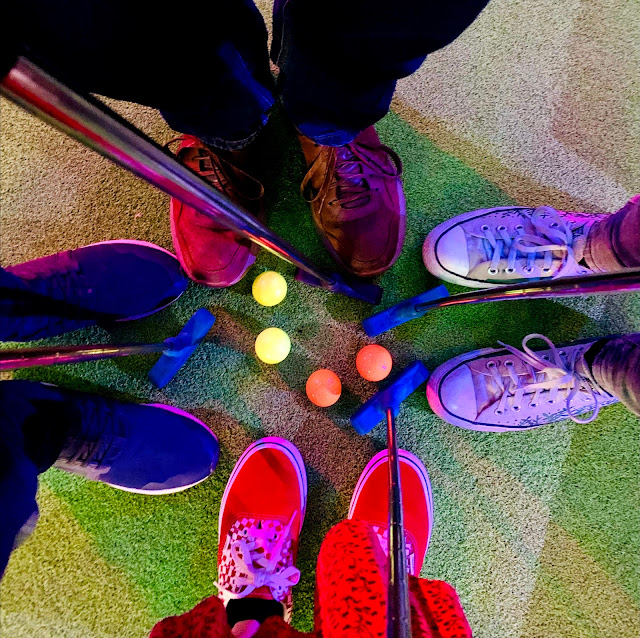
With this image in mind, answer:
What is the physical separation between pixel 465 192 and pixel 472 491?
63 centimetres

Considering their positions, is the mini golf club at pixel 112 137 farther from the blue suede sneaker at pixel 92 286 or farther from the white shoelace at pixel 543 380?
the white shoelace at pixel 543 380

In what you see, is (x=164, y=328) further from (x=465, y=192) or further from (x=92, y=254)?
(x=465, y=192)

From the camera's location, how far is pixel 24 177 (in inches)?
38.7

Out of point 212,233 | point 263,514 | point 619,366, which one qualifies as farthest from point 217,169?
point 619,366

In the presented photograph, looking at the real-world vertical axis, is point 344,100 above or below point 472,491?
above

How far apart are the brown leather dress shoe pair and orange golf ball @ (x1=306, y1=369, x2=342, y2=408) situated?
0.22 meters

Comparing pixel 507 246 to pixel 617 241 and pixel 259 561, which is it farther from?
pixel 259 561

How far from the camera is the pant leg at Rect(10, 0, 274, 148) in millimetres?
447

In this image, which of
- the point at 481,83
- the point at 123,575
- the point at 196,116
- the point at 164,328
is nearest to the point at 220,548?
the point at 123,575

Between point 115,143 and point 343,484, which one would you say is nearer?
point 115,143

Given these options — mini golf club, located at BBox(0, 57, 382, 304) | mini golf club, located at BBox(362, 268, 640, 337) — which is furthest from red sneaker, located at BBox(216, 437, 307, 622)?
mini golf club, located at BBox(0, 57, 382, 304)

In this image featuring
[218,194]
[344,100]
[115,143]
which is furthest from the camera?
[344,100]

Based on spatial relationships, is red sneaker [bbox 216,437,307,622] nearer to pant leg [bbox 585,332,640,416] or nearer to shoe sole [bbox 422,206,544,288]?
shoe sole [bbox 422,206,544,288]

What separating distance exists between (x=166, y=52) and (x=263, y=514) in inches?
31.5
